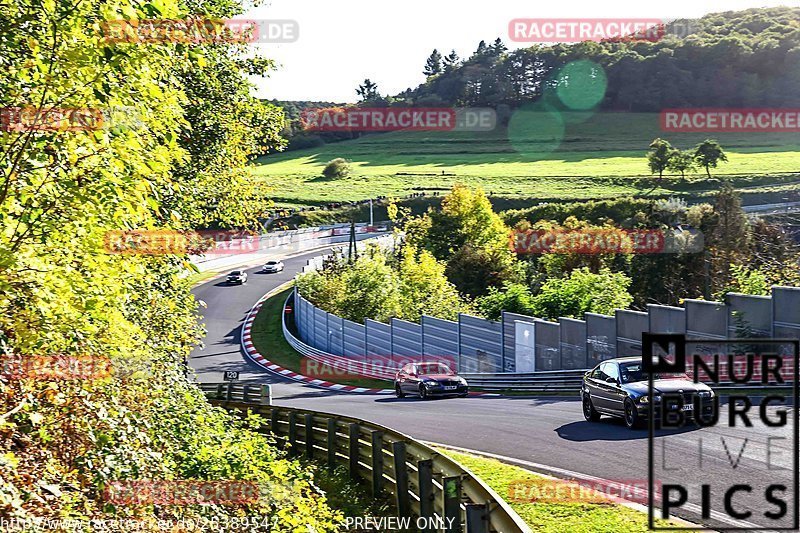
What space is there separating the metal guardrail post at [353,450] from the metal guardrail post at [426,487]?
4372 millimetres

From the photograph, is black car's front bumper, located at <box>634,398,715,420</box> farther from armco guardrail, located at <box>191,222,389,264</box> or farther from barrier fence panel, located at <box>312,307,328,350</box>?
armco guardrail, located at <box>191,222,389,264</box>

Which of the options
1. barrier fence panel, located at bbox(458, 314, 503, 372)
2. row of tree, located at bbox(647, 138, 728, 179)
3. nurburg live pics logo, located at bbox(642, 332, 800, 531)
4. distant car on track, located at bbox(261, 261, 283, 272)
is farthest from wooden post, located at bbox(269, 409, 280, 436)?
row of tree, located at bbox(647, 138, 728, 179)

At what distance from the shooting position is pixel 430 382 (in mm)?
28984

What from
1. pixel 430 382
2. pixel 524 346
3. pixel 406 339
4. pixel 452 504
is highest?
pixel 452 504

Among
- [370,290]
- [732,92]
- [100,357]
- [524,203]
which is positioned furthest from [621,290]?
[732,92]

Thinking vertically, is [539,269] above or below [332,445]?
below

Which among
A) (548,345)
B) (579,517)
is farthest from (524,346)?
(579,517)

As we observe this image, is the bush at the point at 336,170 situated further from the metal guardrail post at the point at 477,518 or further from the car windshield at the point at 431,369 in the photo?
the metal guardrail post at the point at 477,518

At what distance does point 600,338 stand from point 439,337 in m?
10.3

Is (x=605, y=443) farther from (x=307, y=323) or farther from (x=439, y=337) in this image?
(x=307, y=323)

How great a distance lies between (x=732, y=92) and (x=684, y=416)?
167 m

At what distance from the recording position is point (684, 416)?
15469 mm

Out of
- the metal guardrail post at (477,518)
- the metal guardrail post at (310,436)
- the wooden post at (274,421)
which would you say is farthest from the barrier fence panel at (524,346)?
the metal guardrail post at (477,518)

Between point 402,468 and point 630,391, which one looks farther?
point 630,391
